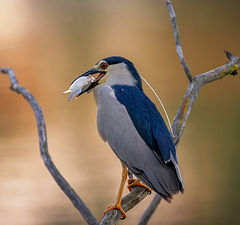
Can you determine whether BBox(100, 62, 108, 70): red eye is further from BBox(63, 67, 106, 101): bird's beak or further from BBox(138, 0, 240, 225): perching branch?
BBox(138, 0, 240, 225): perching branch

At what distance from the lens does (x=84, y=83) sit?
1.67 m

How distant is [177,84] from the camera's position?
208 inches

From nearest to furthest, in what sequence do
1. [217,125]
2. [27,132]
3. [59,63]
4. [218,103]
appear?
[27,132]
[217,125]
[218,103]
[59,63]

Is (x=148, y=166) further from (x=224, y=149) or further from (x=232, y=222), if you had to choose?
(x=224, y=149)

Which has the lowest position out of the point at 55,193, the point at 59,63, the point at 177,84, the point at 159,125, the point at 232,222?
the point at 232,222

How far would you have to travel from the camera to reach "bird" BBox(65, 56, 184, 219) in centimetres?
148

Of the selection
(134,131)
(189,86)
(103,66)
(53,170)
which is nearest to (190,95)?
(189,86)

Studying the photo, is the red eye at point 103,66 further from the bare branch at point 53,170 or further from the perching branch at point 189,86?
the bare branch at point 53,170

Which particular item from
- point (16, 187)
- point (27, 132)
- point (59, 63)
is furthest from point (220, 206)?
point (59, 63)

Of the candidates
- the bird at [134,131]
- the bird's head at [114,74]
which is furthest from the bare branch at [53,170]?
the bird's head at [114,74]

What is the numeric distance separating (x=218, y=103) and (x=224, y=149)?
3.33 ft

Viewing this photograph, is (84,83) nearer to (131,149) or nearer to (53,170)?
(131,149)

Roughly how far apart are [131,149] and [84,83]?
1.01ft

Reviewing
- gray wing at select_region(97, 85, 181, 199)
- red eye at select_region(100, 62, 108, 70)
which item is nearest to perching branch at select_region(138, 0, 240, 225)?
gray wing at select_region(97, 85, 181, 199)
